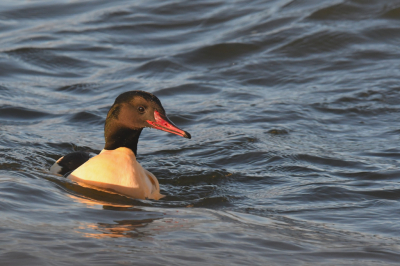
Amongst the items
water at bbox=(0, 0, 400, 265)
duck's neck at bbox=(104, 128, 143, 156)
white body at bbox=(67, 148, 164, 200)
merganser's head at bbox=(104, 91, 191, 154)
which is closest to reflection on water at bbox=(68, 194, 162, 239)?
A: water at bbox=(0, 0, 400, 265)

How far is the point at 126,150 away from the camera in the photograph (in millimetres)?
6293

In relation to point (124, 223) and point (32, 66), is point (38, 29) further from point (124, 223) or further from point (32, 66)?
point (124, 223)

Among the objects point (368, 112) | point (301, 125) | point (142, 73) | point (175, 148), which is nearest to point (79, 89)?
point (142, 73)

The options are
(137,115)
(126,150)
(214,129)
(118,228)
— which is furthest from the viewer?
(214,129)

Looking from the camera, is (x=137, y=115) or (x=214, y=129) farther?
(x=214, y=129)

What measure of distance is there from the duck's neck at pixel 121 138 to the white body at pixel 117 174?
0.21 ft

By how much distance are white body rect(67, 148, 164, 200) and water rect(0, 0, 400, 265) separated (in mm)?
182

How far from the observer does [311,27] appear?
43.7 ft

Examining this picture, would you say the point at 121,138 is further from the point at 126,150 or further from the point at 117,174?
the point at 117,174

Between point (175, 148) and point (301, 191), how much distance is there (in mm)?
2320

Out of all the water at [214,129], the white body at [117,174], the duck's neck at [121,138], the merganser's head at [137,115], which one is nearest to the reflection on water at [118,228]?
the water at [214,129]

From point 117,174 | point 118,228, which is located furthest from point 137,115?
point 118,228

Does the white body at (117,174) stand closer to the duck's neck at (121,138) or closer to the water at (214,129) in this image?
the duck's neck at (121,138)

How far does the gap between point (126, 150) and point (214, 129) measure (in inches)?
110
